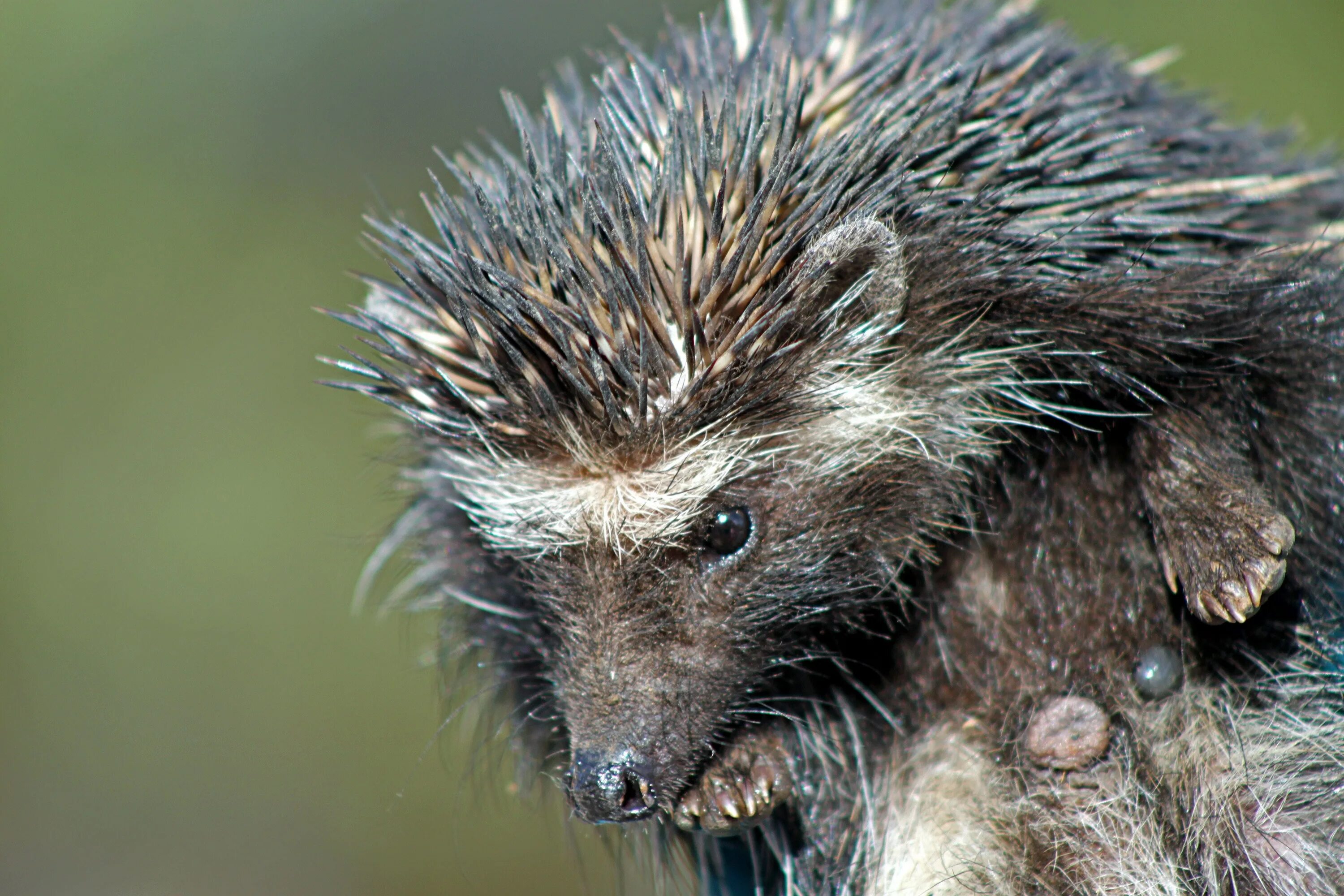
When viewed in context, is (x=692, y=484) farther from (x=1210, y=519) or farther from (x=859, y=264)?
(x=1210, y=519)

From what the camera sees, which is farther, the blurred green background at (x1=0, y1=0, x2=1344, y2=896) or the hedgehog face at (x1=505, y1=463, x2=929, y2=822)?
the blurred green background at (x1=0, y1=0, x2=1344, y2=896)

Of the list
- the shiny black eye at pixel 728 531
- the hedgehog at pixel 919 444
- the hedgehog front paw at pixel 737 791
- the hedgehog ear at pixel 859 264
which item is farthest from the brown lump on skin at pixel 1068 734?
the hedgehog ear at pixel 859 264

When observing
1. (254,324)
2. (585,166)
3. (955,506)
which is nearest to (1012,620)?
(955,506)

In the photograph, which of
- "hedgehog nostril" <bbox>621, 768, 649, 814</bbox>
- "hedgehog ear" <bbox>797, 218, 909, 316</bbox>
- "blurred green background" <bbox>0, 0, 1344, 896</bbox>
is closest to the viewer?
"hedgehog ear" <bbox>797, 218, 909, 316</bbox>

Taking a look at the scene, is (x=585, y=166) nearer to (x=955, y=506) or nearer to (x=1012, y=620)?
(x=955, y=506)

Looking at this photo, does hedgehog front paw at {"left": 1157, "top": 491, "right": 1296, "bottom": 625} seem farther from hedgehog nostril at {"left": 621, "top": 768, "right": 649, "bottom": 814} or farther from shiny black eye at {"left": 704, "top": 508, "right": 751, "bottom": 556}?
hedgehog nostril at {"left": 621, "top": 768, "right": 649, "bottom": 814}

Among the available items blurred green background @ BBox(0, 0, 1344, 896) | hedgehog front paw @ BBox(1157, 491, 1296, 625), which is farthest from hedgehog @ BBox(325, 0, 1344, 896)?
blurred green background @ BBox(0, 0, 1344, 896)

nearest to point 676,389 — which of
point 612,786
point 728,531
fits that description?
point 728,531

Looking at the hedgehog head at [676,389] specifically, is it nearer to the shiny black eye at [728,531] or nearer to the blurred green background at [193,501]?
the shiny black eye at [728,531]
